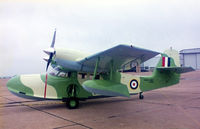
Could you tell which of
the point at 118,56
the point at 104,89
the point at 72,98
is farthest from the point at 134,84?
the point at 104,89

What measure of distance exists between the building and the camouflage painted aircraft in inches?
1696

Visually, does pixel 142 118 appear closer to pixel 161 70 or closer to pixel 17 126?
pixel 17 126

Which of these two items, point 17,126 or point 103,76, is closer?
point 17,126

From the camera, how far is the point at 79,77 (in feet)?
29.1

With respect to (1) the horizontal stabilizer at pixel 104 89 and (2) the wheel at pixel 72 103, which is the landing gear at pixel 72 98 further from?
(1) the horizontal stabilizer at pixel 104 89

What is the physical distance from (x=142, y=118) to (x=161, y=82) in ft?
18.5

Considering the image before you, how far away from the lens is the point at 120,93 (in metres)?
6.60

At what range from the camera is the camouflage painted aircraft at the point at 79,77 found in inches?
260

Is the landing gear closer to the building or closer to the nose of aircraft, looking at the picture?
the nose of aircraft

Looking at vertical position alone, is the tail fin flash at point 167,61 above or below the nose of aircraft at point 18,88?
above

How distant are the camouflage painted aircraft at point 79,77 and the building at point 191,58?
141 feet

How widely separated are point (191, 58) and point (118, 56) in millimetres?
47593

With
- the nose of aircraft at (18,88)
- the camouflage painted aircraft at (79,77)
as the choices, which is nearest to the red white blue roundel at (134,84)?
the camouflage painted aircraft at (79,77)

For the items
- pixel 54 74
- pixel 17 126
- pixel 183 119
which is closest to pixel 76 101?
pixel 54 74
